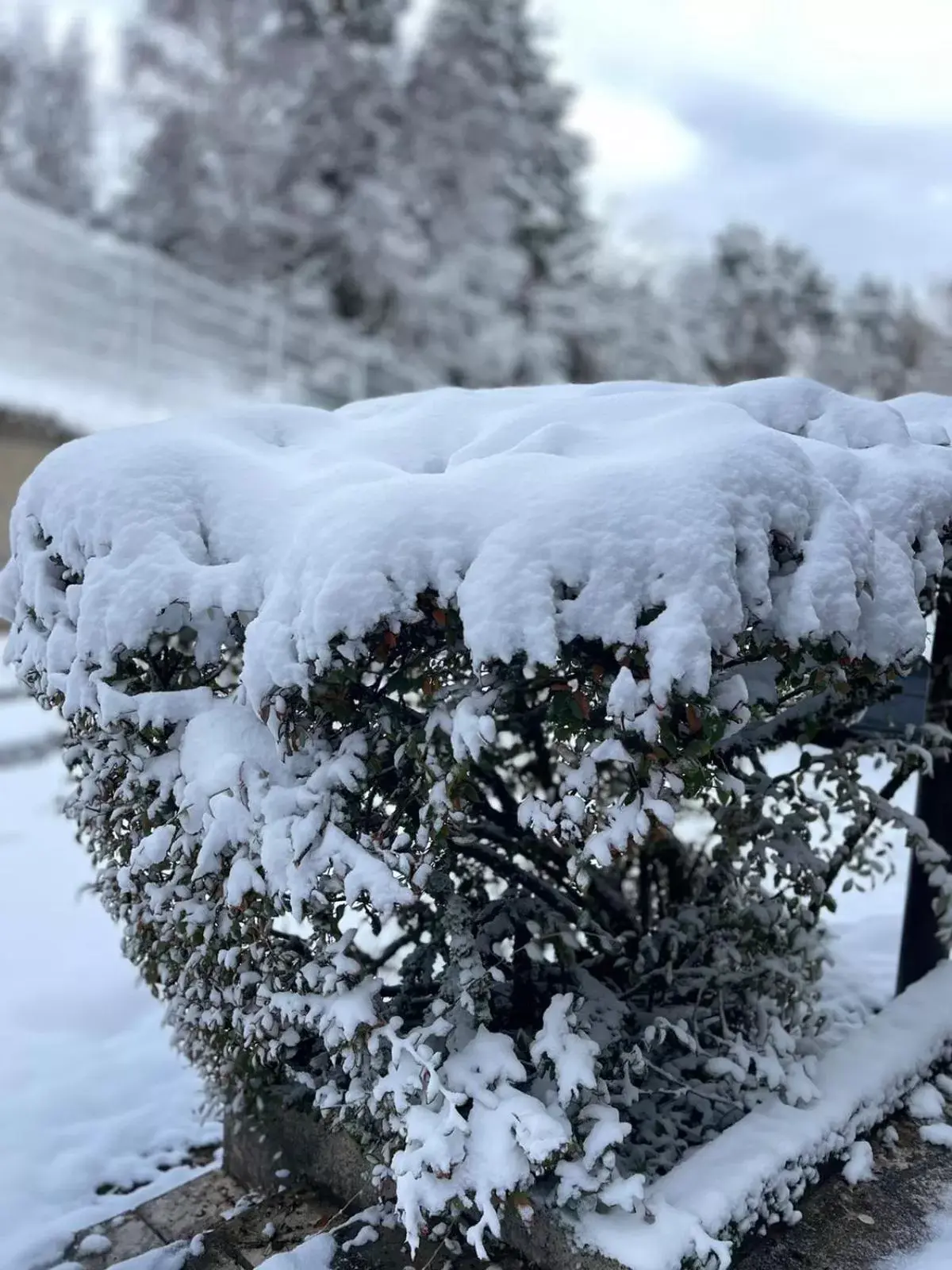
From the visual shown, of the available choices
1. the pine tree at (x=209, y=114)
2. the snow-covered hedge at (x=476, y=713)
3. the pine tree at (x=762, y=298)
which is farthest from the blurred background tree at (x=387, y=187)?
the snow-covered hedge at (x=476, y=713)

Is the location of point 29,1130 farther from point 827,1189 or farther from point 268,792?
point 827,1189

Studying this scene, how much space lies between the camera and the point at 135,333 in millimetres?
14375

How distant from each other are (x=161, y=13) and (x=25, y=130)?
2096 cm

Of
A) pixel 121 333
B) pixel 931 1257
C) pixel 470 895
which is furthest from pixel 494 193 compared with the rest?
pixel 931 1257

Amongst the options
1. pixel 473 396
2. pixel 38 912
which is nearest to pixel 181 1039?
pixel 473 396

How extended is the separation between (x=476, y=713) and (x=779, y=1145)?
127 centimetres

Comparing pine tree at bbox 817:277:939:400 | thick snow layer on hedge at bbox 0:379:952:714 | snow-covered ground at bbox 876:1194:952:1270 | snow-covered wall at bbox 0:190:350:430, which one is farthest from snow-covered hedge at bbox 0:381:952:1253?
pine tree at bbox 817:277:939:400

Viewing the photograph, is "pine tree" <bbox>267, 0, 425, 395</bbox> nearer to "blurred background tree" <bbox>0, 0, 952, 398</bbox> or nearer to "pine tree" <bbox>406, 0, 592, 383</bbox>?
"blurred background tree" <bbox>0, 0, 952, 398</bbox>

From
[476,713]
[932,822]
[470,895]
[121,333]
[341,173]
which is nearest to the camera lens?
[476,713]

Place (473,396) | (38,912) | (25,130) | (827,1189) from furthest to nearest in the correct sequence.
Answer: (25,130), (38,912), (473,396), (827,1189)

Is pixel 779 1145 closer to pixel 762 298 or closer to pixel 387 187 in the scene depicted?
pixel 387 187

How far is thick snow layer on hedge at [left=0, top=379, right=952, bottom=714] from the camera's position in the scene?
1764 mm

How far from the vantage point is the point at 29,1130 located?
3348 millimetres

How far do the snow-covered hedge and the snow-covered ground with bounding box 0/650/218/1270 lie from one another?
736 mm
